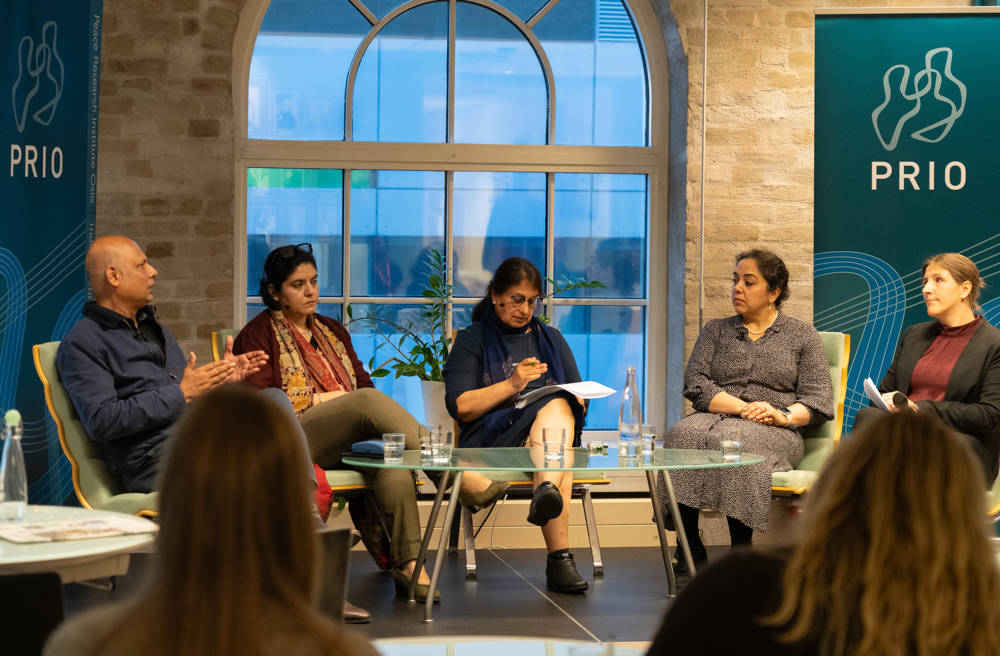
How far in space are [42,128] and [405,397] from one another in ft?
7.46

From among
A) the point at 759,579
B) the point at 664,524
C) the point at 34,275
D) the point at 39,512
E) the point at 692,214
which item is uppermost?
the point at 692,214

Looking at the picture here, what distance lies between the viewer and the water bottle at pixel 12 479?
2.56 metres

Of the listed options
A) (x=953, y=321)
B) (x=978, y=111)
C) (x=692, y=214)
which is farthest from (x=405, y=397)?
(x=978, y=111)

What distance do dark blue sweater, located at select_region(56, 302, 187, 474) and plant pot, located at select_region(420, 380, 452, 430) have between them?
1442 mm

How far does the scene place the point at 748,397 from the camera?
4.81 meters

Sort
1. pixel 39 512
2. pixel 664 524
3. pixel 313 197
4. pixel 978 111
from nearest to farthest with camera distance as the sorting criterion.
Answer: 1. pixel 39 512
2. pixel 664 524
3. pixel 978 111
4. pixel 313 197

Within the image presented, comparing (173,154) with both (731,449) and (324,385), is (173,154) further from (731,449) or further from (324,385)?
(731,449)

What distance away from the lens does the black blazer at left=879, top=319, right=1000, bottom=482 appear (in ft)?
14.4

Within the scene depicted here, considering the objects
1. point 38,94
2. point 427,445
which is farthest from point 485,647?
point 38,94

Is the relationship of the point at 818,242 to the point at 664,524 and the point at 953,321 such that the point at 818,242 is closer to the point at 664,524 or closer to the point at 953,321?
the point at 953,321

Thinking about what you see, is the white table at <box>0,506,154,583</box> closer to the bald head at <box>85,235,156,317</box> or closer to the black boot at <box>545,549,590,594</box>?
the bald head at <box>85,235,156,317</box>

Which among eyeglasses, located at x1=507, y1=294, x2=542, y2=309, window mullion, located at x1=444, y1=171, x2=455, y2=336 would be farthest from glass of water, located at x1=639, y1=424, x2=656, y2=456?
window mullion, located at x1=444, y1=171, x2=455, y2=336

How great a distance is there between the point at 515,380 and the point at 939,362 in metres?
1.77

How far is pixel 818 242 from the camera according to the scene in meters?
5.48
